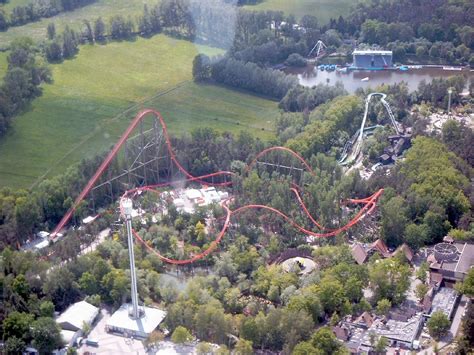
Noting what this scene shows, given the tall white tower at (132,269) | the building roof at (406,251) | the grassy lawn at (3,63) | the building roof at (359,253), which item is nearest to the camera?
the tall white tower at (132,269)

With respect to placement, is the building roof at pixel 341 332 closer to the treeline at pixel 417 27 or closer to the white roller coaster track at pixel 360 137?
the white roller coaster track at pixel 360 137

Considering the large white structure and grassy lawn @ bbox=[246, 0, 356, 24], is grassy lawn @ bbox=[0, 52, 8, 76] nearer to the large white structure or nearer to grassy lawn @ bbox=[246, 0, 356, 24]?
grassy lawn @ bbox=[246, 0, 356, 24]

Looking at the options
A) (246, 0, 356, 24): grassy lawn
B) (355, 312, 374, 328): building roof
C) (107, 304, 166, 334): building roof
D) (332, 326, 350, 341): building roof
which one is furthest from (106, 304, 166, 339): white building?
(246, 0, 356, 24): grassy lawn

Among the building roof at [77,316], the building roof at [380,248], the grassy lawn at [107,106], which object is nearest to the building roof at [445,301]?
the building roof at [380,248]

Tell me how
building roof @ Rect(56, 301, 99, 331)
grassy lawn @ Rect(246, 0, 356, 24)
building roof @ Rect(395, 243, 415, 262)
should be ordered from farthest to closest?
grassy lawn @ Rect(246, 0, 356, 24) < building roof @ Rect(395, 243, 415, 262) < building roof @ Rect(56, 301, 99, 331)

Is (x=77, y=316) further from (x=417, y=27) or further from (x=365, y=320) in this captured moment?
(x=417, y=27)

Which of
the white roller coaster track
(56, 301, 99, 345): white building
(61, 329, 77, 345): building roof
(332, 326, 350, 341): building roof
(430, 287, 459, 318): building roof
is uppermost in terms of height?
the white roller coaster track

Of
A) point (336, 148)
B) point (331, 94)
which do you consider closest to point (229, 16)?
point (331, 94)
